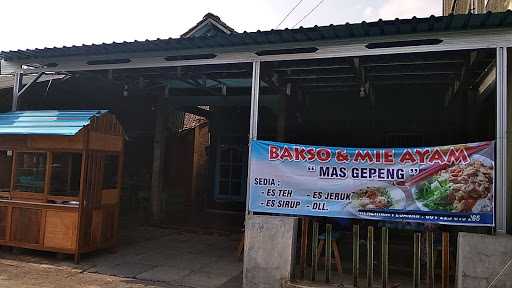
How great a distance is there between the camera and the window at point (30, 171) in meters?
7.76

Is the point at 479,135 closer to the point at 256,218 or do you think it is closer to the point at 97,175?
the point at 256,218

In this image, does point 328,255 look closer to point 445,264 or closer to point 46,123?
point 445,264

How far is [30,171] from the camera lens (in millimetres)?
7934

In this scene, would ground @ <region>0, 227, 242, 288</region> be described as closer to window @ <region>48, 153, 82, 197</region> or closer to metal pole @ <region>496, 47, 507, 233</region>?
window @ <region>48, 153, 82, 197</region>

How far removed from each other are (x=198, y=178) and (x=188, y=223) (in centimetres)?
397

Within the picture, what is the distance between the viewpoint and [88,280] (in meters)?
6.46

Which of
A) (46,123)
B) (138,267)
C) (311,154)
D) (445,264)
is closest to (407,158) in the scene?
(311,154)

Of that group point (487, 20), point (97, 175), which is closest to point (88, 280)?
point (97, 175)

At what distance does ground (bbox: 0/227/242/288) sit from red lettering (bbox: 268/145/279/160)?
1.95 metres

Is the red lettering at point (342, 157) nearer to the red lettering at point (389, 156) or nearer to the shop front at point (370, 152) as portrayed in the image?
the shop front at point (370, 152)

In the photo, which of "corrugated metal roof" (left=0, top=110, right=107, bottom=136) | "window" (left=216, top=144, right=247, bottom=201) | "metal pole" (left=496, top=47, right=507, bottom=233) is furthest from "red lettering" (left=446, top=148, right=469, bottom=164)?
"window" (left=216, top=144, right=247, bottom=201)

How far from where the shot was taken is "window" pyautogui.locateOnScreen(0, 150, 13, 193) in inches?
323

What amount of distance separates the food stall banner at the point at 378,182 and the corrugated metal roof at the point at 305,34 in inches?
61.3

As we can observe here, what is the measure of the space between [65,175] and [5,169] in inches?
58.9
